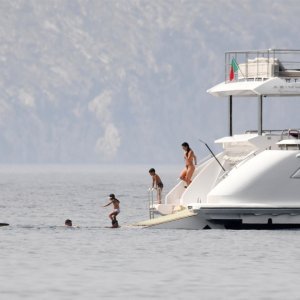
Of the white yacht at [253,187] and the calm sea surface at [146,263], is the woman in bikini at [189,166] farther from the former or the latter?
the calm sea surface at [146,263]

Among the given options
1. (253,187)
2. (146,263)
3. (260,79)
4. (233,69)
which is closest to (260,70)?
(260,79)

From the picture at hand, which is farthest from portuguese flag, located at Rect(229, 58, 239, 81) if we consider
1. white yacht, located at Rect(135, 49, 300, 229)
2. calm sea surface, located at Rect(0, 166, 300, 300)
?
calm sea surface, located at Rect(0, 166, 300, 300)

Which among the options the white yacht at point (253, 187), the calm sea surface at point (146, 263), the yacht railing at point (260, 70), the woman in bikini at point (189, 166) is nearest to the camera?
the calm sea surface at point (146, 263)

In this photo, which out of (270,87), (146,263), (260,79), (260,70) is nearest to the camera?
(146,263)

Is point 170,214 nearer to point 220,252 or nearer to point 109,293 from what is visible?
point 220,252

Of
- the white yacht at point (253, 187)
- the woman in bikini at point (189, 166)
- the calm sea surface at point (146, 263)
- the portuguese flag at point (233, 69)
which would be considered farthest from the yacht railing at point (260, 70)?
the calm sea surface at point (146, 263)

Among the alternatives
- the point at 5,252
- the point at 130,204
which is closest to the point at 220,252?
the point at 5,252

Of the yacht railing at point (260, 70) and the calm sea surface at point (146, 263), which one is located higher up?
the yacht railing at point (260, 70)

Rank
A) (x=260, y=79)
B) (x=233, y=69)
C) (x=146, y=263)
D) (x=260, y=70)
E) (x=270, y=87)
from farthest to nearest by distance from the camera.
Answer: (x=233, y=69) < (x=260, y=70) < (x=260, y=79) < (x=270, y=87) < (x=146, y=263)

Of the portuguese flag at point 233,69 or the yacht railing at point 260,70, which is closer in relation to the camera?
the yacht railing at point 260,70

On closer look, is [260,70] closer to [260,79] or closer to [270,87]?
[260,79]

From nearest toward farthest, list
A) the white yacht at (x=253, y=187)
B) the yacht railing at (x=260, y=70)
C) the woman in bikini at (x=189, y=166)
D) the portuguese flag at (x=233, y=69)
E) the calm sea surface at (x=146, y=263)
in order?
the calm sea surface at (x=146, y=263), the white yacht at (x=253, y=187), the yacht railing at (x=260, y=70), the woman in bikini at (x=189, y=166), the portuguese flag at (x=233, y=69)

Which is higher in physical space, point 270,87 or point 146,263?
point 270,87

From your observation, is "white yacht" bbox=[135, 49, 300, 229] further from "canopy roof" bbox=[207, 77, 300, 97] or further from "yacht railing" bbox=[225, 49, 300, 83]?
"yacht railing" bbox=[225, 49, 300, 83]
